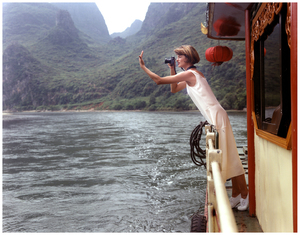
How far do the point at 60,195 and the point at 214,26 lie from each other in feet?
18.1

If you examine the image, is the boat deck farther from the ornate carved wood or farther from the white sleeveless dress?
the ornate carved wood

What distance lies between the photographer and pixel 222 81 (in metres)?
66.5

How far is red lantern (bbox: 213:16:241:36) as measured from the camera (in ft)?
10.9

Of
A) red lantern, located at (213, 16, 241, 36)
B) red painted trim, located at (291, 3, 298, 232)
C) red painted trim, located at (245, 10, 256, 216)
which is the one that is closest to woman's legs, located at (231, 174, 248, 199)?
red painted trim, located at (245, 10, 256, 216)

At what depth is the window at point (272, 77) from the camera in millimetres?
1864

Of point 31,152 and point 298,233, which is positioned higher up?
point 298,233

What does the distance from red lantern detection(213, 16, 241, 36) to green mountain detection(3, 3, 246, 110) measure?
52174 mm

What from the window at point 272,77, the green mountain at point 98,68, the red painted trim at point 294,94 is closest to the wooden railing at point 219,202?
the red painted trim at point 294,94

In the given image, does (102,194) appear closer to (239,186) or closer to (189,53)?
(239,186)

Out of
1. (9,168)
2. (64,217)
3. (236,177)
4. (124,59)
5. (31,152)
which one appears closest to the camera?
(236,177)

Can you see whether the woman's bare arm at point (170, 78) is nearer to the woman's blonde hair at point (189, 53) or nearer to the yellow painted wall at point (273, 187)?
the woman's blonde hair at point (189, 53)

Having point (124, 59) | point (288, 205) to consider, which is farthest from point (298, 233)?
point (124, 59)

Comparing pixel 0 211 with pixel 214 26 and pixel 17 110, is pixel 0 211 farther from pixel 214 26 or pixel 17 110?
pixel 17 110

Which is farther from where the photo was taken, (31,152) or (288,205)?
(31,152)
